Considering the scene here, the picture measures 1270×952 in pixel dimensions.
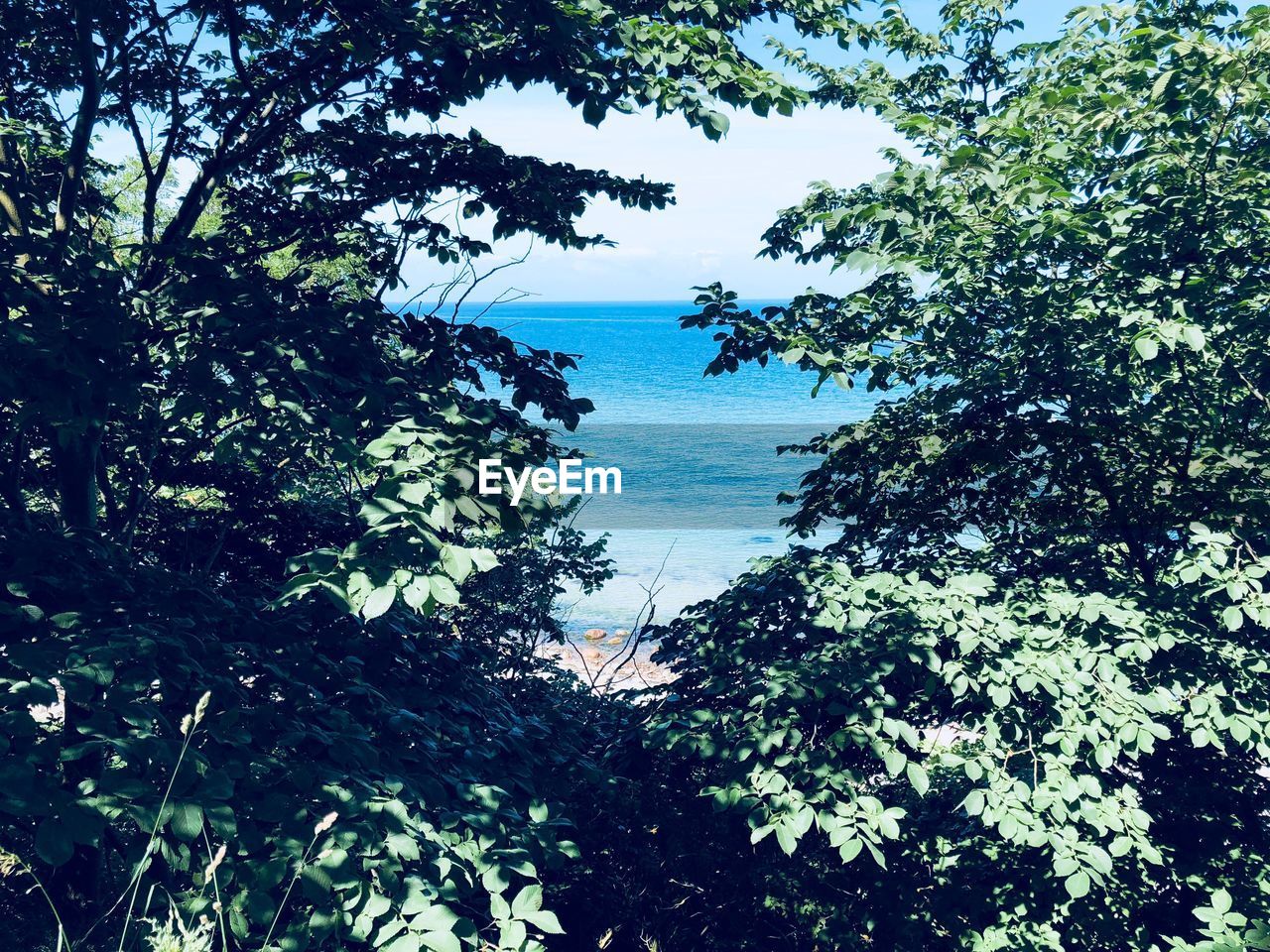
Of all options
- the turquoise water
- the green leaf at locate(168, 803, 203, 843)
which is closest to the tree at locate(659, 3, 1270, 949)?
the turquoise water

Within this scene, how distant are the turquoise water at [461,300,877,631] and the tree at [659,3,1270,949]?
0.97 m

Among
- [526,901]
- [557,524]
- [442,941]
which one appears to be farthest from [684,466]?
[442,941]

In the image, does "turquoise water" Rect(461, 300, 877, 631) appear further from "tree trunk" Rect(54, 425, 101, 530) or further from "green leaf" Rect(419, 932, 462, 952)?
"tree trunk" Rect(54, 425, 101, 530)

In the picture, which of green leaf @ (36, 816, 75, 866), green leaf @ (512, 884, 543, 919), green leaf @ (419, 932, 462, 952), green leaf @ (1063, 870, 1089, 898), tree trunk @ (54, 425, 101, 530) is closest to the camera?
green leaf @ (36, 816, 75, 866)

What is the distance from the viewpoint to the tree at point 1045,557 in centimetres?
384

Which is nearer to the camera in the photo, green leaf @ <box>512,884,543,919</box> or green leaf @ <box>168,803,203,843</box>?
green leaf @ <box>168,803,203,843</box>

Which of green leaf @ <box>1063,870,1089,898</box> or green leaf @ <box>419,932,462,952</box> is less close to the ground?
green leaf @ <box>419,932,462,952</box>

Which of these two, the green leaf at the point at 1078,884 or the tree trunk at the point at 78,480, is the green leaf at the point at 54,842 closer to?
the tree trunk at the point at 78,480

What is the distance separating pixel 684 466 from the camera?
43.0 m

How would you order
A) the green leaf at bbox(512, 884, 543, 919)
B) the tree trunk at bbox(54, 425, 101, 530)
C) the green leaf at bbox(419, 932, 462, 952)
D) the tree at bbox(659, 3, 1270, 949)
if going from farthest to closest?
the tree trunk at bbox(54, 425, 101, 530)
the tree at bbox(659, 3, 1270, 949)
the green leaf at bbox(512, 884, 543, 919)
the green leaf at bbox(419, 932, 462, 952)

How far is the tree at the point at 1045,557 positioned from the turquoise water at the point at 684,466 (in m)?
0.97

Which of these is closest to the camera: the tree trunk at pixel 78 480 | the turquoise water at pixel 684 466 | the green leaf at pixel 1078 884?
the green leaf at pixel 1078 884

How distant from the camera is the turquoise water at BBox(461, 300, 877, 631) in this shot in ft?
80.5

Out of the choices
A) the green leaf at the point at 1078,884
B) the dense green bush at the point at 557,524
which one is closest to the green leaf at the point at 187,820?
the dense green bush at the point at 557,524
